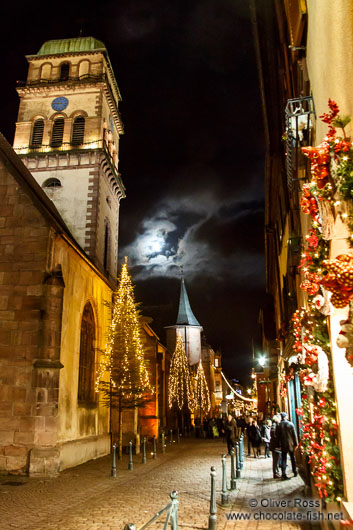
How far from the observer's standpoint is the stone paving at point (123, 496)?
834cm

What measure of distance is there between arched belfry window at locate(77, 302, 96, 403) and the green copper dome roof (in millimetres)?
24401

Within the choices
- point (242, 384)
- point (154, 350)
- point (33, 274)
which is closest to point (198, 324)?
point (154, 350)

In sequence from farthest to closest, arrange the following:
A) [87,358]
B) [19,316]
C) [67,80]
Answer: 1. [67,80]
2. [87,358]
3. [19,316]

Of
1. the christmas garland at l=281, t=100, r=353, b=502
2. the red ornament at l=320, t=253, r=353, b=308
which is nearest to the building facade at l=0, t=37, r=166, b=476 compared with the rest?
the christmas garland at l=281, t=100, r=353, b=502

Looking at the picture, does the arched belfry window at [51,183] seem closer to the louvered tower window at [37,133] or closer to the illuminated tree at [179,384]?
the louvered tower window at [37,133]

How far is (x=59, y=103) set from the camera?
34469 millimetres

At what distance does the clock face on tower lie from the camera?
3432 cm

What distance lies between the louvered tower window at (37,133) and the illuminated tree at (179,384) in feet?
79.3

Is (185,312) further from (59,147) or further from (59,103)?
(59,103)

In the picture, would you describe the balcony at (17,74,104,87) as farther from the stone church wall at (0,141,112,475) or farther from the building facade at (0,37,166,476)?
the stone church wall at (0,141,112,475)

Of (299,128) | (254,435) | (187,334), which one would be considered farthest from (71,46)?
(187,334)

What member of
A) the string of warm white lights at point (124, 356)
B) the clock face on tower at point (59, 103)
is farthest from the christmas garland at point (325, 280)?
the clock face on tower at point (59, 103)

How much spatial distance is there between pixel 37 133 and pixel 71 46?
866 cm

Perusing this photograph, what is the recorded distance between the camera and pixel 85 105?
112ft
